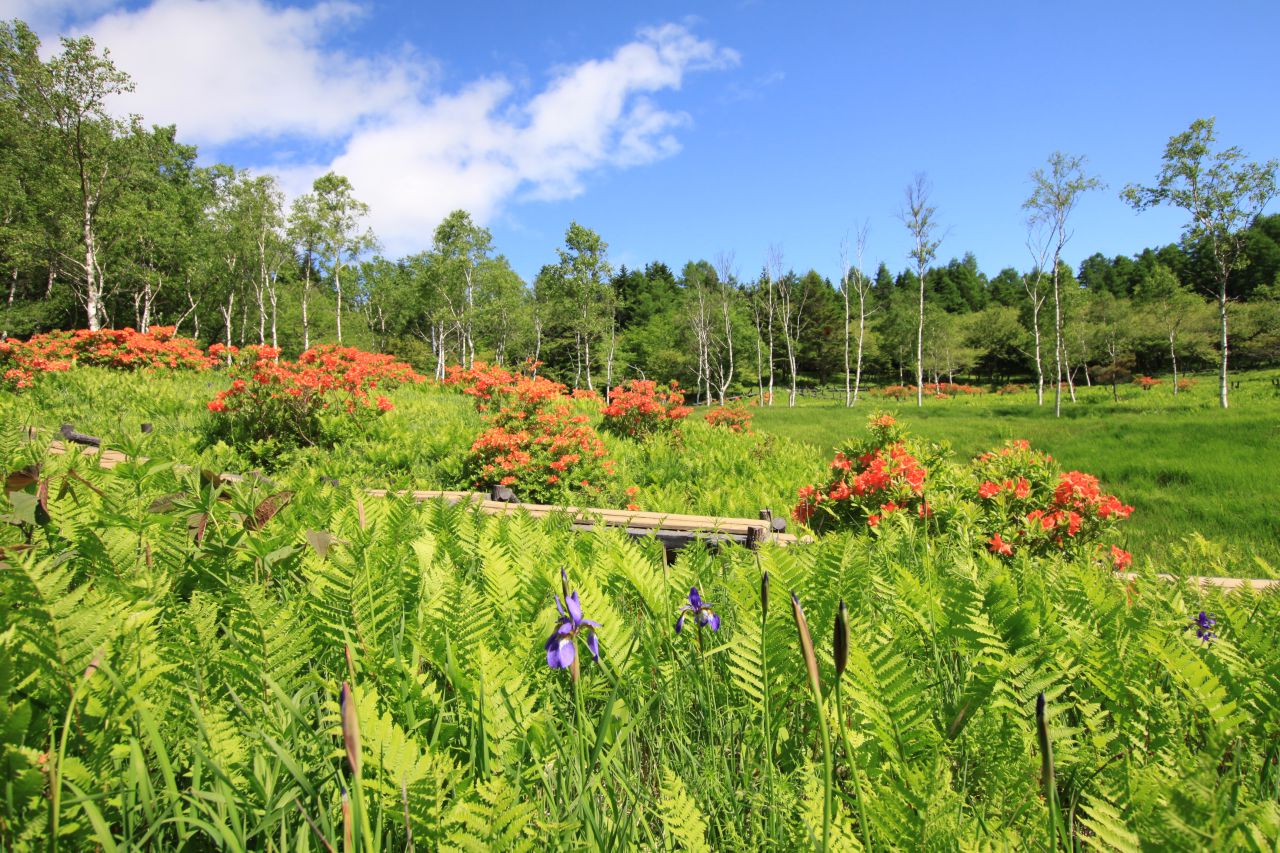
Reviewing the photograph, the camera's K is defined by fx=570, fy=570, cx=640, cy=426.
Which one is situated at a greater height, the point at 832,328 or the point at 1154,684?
the point at 832,328

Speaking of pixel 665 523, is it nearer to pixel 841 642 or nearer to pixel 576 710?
pixel 576 710

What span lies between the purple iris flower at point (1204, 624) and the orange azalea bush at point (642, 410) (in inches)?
411

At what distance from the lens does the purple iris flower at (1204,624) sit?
1469 millimetres

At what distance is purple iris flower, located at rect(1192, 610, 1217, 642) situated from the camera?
1.47 meters

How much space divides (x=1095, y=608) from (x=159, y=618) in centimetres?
224

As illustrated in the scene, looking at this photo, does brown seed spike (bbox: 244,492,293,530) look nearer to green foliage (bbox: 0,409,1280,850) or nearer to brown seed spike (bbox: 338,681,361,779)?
green foliage (bbox: 0,409,1280,850)

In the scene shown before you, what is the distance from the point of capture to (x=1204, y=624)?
1468 mm

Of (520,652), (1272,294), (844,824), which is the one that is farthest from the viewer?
(1272,294)

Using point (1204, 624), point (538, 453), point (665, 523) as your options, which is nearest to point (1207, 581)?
point (1204, 624)

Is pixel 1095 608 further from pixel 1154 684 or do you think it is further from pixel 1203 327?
pixel 1203 327

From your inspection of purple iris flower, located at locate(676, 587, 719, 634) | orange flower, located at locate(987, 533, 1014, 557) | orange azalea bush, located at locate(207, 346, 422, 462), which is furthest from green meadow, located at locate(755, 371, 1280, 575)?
orange azalea bush, located at locate(207, 346, 422, 462)

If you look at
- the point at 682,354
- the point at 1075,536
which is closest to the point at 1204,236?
the point at 1075,536

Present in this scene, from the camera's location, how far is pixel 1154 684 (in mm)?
1146

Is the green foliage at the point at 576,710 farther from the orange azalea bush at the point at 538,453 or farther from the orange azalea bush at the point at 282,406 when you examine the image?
the orange azalea bush at the point at 282,406
